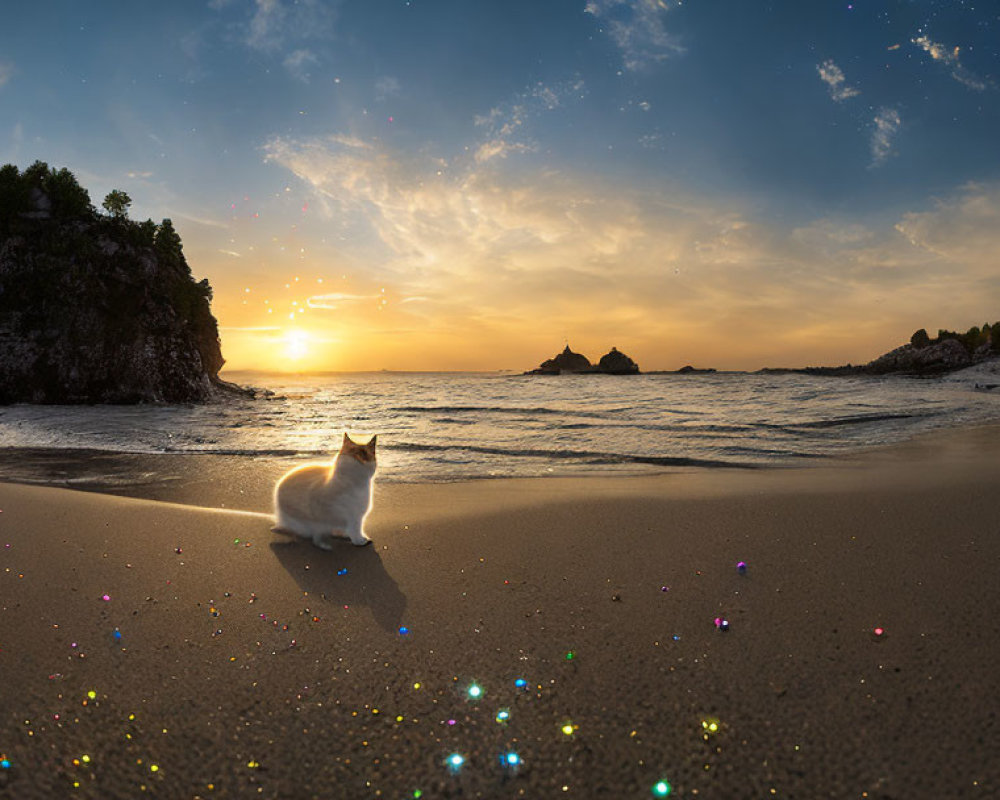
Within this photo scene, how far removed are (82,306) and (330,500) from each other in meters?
26.0

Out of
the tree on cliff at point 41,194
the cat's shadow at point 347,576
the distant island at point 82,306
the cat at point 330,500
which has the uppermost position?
the tree on cliff at point 41,194

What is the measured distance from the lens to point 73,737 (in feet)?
6.09

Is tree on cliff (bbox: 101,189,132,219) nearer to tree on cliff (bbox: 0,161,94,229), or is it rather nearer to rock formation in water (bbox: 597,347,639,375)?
tree on cliff (bbox: 0,161,94,229)

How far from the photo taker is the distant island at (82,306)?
22.0 m

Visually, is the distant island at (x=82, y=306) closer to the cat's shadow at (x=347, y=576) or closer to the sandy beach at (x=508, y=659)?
the sandy beach at (x=508, y=659)

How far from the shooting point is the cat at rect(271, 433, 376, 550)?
4078 millimetres

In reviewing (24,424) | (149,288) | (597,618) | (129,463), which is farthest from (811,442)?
(149,288)

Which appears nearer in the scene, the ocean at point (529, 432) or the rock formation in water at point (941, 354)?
the ocean at point (529, 432)

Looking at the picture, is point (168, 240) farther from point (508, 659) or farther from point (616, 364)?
point (616, 364)

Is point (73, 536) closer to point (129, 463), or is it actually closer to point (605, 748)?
point (605, 748)

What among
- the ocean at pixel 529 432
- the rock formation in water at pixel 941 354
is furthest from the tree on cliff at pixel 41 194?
the rock formation in water at pixel 941 354

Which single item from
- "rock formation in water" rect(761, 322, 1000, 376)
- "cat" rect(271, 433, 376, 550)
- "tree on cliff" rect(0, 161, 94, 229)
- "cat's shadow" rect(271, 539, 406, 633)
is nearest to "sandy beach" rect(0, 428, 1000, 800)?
"cat's shadow" rect(271, 539, 406, 633)

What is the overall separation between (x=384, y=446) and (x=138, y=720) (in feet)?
29.9

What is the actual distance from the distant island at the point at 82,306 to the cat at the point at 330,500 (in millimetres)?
22569
